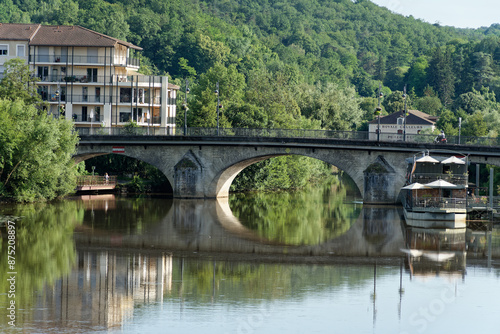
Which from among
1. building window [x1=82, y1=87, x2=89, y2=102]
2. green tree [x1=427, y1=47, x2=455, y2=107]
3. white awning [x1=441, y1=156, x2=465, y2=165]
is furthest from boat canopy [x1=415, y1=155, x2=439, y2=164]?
green tree [x1=427, y1=47, x2=455, y2=107]

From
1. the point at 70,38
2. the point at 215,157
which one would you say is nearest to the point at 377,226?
the point at 215,157

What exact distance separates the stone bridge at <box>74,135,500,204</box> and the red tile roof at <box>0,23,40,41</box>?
21.1m

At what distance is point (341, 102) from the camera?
5182 inches

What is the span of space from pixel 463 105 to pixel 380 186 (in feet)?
294

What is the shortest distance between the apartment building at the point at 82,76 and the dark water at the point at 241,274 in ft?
93.7

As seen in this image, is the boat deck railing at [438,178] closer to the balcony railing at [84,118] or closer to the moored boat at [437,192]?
the moored boat at [437,192]

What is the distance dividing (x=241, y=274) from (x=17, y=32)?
63.6m

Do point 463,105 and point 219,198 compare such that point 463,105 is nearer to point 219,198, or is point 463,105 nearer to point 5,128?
point 219,198

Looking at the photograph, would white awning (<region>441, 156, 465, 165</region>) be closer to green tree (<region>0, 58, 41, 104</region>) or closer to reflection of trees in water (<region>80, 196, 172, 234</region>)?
reflection of trees in water (<region>80, 196, 172, 234</region>)

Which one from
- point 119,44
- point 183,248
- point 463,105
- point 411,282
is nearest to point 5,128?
point 183,248

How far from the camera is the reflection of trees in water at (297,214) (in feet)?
191

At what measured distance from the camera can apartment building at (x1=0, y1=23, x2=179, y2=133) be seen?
9456cm

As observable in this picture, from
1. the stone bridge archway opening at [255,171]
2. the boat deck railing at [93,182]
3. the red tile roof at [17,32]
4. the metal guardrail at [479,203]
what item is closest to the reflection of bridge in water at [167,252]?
the metal guardrail at [479,203]

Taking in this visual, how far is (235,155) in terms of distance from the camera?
77750 mm
